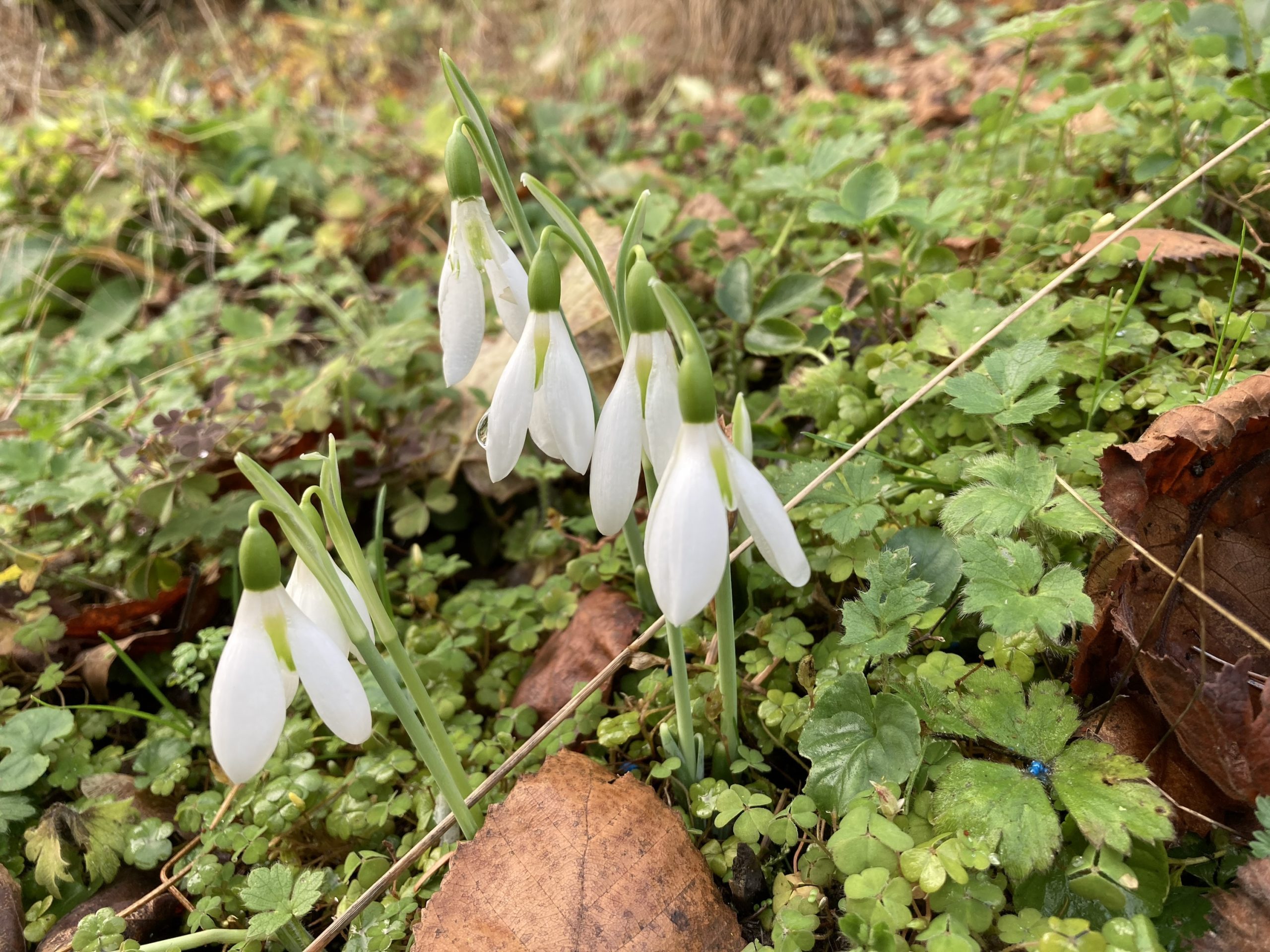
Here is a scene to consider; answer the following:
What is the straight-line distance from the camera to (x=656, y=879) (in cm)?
116

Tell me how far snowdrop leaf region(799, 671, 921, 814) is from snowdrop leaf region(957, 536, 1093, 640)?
0.17m

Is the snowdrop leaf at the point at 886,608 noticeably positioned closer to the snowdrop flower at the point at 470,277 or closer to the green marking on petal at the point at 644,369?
the green marking on petal at the point at 644,369

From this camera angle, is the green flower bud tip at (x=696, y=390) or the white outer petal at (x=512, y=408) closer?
the green flower bud tip at (x=696, y=390)

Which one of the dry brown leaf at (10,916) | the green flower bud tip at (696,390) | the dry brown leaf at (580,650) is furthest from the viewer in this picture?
the dry brown leaf at (580,650)

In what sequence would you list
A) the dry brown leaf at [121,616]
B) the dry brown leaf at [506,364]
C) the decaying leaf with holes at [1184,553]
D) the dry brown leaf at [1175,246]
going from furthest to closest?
the dry brown leaf at [506,364] → the dry brown leaf at [121,616] → the dry brown leaf at [1175,246] → the decaying leaf with holes at [1184,553]

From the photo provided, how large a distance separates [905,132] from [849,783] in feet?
8.54

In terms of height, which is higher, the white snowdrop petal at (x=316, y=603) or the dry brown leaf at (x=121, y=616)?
the white snowdrop petal at (x=316, y=603)

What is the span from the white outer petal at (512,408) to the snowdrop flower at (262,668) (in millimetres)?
293

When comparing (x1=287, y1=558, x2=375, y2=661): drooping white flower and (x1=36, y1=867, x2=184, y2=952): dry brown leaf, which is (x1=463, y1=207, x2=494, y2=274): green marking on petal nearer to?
(x1=287, y1=558, x2=375, y2=661): drooping white flower

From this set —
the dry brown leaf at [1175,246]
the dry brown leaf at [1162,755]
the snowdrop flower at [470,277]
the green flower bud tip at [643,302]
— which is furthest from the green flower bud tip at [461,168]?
the dry brown leaf at [1175,246]

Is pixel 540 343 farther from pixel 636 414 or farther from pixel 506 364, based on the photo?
pixel 506 364

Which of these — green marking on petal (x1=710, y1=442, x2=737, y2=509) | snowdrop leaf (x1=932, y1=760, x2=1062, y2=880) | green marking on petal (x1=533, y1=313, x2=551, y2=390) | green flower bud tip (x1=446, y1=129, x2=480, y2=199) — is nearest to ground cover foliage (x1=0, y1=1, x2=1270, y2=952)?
snowdrop leaf (x1=932, y1=760, x2=1062, y2=880)

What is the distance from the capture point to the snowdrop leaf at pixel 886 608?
1192 mm

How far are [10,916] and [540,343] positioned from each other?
4.42 ft
